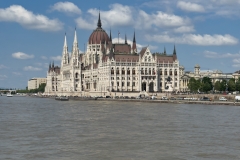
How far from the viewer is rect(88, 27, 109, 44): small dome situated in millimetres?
175750

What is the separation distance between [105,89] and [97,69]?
14917 mm

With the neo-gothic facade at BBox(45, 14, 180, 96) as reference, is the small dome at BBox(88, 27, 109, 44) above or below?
above

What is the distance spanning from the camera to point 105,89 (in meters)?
144

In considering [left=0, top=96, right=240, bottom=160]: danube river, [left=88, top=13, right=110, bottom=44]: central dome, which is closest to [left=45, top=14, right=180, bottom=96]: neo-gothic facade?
[left=88, top=13, right=110, bottom=44]: central dome

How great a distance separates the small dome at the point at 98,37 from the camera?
6919 inches

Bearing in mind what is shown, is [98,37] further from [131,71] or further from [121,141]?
[121,141]

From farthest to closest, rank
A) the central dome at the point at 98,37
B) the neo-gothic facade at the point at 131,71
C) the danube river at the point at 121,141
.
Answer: the central dome at the point at 98,37
the neo-gothic facade at the point at 131,71
the danube river at the point at 121,141

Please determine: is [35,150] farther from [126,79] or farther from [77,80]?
[77,80]

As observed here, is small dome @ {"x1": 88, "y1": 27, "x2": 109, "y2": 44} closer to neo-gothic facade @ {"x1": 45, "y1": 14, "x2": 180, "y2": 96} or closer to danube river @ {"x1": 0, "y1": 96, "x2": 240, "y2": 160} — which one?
neo-gothic facade @ {"x1": 45, "y1": 14, "x2": 180, "y2": 96}

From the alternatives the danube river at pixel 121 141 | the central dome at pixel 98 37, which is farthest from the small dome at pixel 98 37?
the danube river at pixel 121 141

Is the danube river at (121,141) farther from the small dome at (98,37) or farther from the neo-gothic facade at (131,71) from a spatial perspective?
the small dome at (98,37)

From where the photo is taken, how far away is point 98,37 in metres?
176

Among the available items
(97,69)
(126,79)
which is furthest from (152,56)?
(97,69)

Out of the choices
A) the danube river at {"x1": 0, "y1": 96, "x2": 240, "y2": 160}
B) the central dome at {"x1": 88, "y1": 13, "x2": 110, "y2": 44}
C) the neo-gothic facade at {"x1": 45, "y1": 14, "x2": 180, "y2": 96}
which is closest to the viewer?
the danube river at {"x1": 0, "y1": 96, "x2": 240, "y2": 160}
